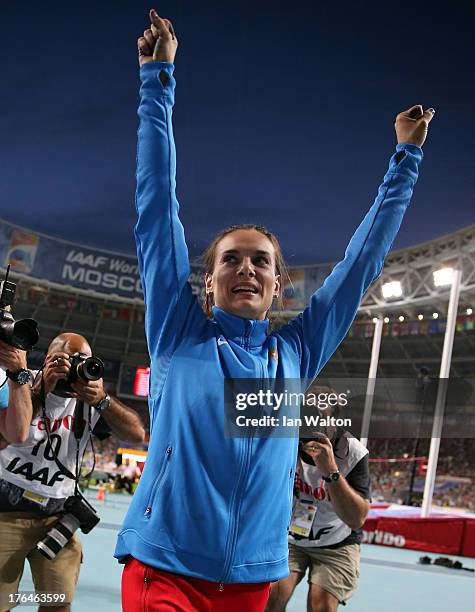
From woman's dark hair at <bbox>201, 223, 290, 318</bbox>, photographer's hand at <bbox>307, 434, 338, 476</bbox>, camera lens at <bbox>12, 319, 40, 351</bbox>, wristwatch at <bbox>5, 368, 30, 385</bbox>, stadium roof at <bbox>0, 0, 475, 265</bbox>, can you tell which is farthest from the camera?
stadium roof at <bbox>0, 0, 475, 265</bbox>

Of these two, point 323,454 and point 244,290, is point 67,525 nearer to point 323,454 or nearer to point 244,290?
point 323,454

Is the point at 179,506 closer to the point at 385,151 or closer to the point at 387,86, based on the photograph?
the point at 387,86

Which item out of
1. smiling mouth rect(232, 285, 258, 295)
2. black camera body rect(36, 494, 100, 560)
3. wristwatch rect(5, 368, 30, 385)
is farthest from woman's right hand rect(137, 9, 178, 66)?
black camera body rect(36, 494, 100, 560)

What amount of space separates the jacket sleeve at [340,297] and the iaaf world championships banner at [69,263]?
40.5 meters

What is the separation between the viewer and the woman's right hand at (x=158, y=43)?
1873mm

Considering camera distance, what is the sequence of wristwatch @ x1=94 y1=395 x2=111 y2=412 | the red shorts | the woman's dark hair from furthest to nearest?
1. wristwatch @ x1=94 y1=395 x2=111 y2=412
2. the woman's dark hair
3. the red shorts

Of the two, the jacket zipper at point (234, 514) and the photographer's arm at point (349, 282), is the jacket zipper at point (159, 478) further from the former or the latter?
the photographer's arm at point (349, 282)

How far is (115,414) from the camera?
12.6 ft

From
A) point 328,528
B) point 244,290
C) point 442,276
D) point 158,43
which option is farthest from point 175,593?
point 442,276

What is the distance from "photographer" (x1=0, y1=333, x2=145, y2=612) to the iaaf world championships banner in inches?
1516

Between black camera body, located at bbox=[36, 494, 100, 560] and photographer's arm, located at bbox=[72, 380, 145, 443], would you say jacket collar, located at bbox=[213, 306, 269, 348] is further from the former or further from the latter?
black camera body, located at bbox=[36, 494, 100, 560]

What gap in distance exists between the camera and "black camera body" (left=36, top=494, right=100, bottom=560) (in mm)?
3523

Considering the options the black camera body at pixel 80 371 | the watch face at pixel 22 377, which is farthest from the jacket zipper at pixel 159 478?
the black camera body at pixel 80 371

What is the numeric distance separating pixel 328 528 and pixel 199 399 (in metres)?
3.10
